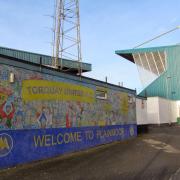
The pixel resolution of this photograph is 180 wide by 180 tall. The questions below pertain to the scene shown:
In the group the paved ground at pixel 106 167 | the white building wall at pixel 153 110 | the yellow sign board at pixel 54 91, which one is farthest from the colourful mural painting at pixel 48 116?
the white building wall at pixel 153 110

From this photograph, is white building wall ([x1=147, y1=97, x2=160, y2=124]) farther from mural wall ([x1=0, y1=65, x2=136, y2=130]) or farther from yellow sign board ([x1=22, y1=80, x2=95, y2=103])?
yellow sign board ([x1=22, y1=80, x2=95, y2=103])

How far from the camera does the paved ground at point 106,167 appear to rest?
11.2 m

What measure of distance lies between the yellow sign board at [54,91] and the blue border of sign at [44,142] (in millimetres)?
1677

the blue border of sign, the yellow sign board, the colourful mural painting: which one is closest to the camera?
the blue border of sign

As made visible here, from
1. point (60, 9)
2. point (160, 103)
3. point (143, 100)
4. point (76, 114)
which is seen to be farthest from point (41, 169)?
point (160, 103)

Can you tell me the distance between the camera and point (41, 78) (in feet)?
49.9

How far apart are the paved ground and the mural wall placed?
1949 mm

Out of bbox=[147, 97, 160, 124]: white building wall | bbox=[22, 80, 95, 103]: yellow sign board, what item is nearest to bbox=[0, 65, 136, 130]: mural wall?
bbox=[22, 80, 95, 103]: yellow sign board

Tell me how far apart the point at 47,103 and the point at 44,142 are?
196 cm

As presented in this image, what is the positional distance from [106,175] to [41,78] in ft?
A: 20.2

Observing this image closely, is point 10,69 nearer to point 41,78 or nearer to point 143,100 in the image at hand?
point 41,78

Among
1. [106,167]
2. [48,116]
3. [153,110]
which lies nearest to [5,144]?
[48,116]

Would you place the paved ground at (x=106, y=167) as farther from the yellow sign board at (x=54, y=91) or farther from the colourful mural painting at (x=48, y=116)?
the yellow sign board at (x=54, y=91)

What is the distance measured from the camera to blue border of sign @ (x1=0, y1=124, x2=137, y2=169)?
1287 cm
